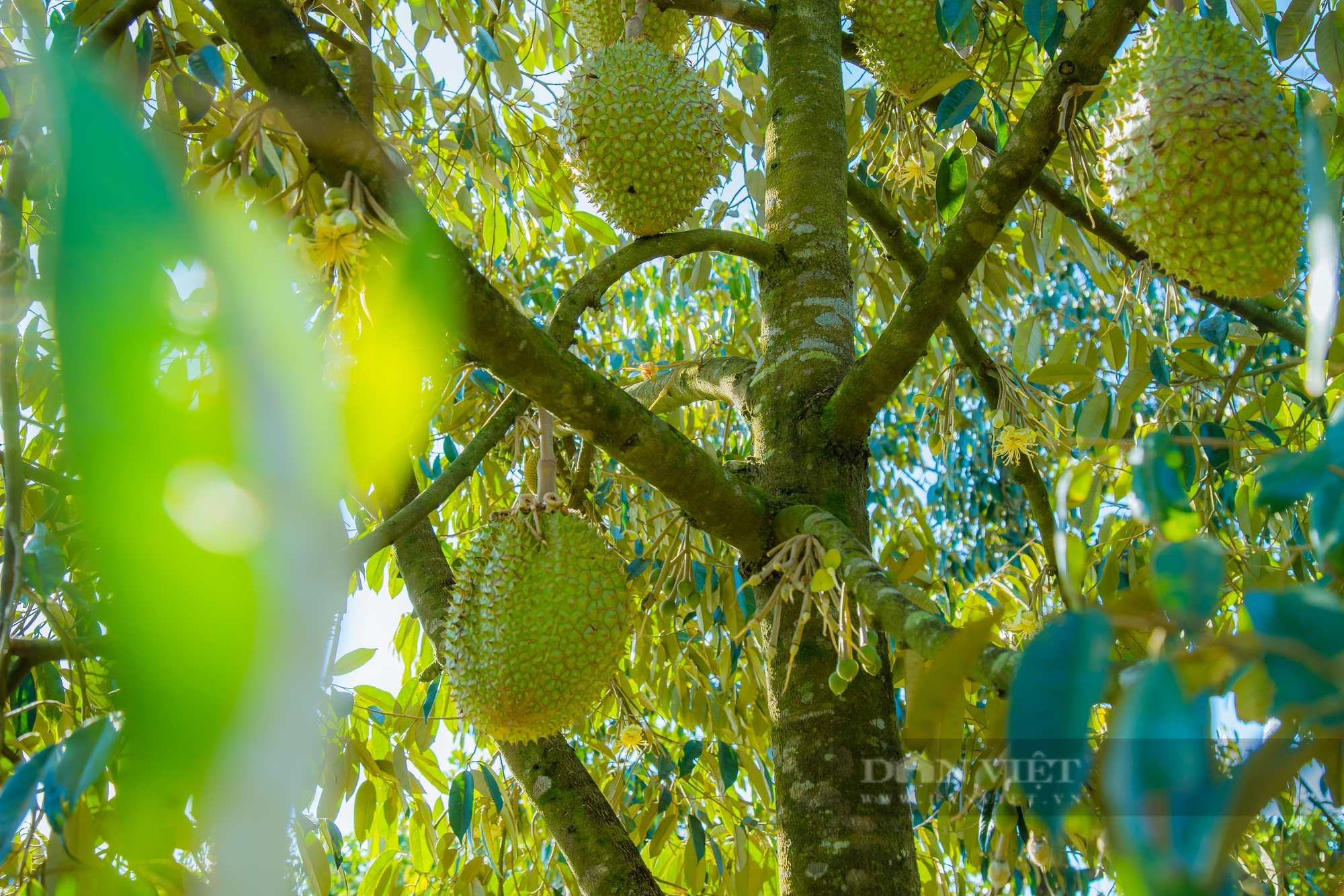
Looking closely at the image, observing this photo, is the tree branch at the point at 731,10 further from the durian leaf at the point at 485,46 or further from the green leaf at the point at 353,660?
the green leaf at the point at 353,660

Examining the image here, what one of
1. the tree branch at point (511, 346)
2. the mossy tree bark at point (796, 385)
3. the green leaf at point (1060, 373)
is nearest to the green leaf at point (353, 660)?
the mossy tree bark at point (796, 385)

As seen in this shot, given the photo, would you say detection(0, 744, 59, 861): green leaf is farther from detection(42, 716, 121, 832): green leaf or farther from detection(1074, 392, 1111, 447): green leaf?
detection(1074, 392, 1111, 447): green leaf

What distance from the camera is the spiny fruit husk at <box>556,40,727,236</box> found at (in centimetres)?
129

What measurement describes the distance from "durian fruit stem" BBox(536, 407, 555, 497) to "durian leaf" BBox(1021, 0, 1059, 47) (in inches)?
30.2

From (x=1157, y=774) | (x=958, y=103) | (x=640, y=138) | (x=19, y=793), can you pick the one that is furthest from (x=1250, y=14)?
(x=19, y=793)

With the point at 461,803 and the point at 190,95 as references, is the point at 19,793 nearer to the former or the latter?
the point at 190,95

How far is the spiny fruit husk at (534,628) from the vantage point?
113 centimetres

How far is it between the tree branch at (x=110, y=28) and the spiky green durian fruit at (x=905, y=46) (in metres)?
1.09

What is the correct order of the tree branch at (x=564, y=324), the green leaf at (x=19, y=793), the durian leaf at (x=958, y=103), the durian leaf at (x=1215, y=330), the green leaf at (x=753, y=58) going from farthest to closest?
the green leaf at (x=753, y=58) < the durian leaf at (x=1215, y=330) < the durian leaf at (x=958, y=103) < the tree branch at (x=564, y=324) < the green leaf at (x=19, y=793)

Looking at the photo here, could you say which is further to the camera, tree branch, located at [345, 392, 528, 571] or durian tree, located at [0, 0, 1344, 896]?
tree branch, located at [345, 392, 528, 571]

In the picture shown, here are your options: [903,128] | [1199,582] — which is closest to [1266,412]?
[903,128]

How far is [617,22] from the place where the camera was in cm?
162

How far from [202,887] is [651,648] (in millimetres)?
1558

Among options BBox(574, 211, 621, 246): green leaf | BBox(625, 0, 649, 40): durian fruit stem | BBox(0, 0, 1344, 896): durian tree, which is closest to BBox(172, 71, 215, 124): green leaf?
BBox(0, 0, 1344, 896): durian tree
